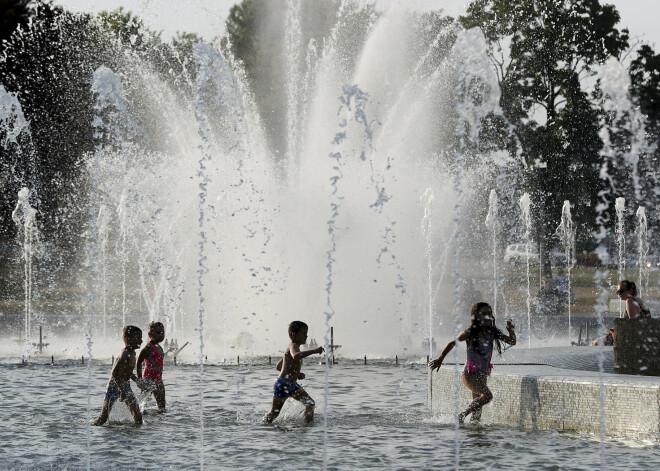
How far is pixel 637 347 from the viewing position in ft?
34.9

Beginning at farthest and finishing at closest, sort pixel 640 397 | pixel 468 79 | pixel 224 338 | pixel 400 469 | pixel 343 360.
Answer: pixel 468 79, pixel 224 338, pixel 343 360, pixel 640 397, pixel 400 469

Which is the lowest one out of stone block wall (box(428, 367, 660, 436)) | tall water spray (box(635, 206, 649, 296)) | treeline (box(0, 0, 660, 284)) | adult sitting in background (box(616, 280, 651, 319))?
stone block wall (box(428, 367, 660, 436))

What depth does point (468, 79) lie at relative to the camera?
3259cm

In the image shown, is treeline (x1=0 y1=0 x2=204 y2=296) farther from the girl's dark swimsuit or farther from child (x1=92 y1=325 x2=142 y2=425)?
the girl's dark swimsuit

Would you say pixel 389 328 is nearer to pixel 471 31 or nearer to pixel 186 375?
pixel 186 375

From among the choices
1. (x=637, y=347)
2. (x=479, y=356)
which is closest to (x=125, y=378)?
(x=479, y=356)

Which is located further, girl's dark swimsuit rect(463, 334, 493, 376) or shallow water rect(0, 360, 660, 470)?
girl's dark swimsuit rect(463, 334, 493, 376)

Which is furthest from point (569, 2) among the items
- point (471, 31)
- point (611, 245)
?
point (611, 245)

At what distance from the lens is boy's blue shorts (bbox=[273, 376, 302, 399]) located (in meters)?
9.98

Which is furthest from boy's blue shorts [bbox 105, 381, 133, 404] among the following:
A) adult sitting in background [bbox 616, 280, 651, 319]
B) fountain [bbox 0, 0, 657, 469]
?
adult sitting in background [bbox 616, 280, 651, 319]

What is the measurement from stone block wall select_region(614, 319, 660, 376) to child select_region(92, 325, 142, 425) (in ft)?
16.1

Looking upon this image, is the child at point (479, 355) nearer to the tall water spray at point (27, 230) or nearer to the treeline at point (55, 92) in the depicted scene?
the tall water spray at point (27, 230)

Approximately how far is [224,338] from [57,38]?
874 inches

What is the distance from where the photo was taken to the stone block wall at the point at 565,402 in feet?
28.9
